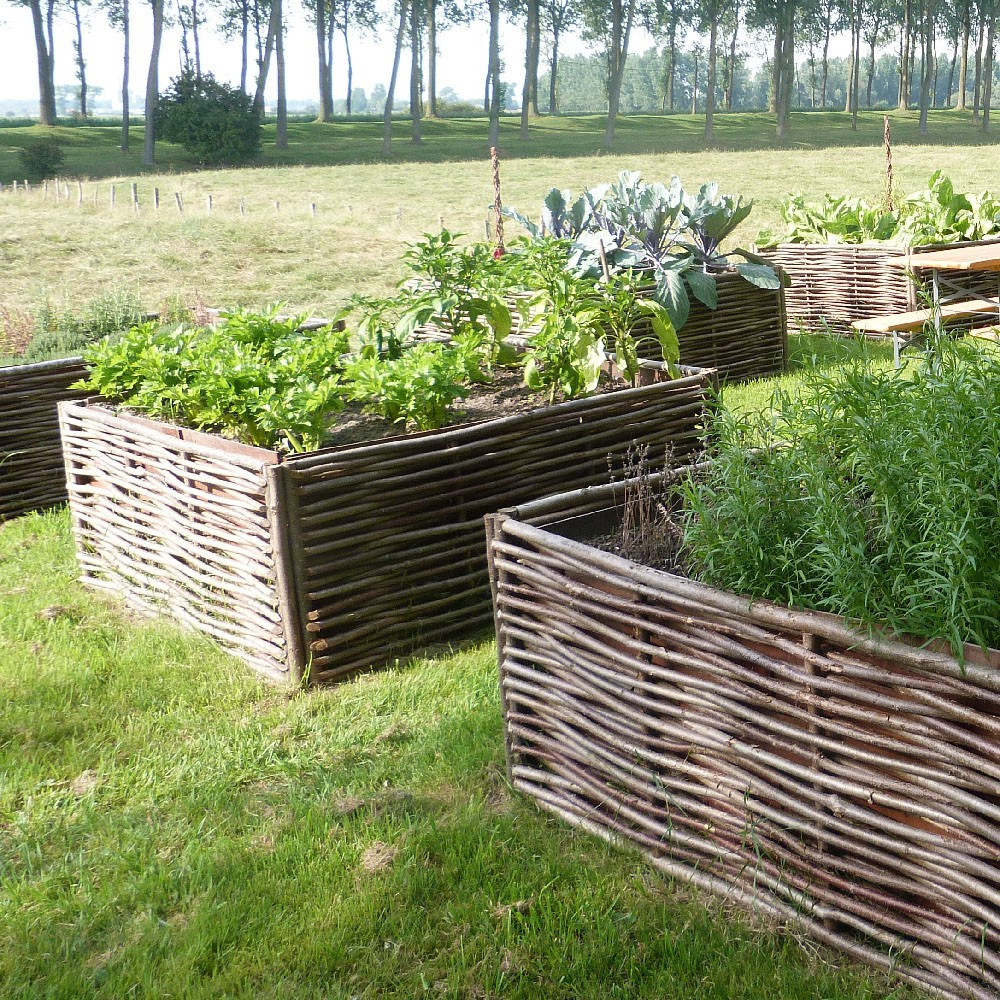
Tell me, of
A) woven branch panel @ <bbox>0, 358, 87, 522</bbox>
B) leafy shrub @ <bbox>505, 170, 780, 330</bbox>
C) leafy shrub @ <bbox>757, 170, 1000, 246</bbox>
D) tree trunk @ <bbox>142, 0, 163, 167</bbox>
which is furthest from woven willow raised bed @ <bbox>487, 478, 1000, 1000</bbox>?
tree trunk @ <bbox>142, 0, 163, 167</bbox>

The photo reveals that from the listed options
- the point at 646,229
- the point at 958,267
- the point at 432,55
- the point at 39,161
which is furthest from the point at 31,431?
the point at 432,55

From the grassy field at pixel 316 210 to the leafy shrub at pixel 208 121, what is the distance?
8.01 feet

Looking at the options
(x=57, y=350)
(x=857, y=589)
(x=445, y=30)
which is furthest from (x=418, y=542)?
(x=445, y=30)

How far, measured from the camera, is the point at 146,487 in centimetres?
455

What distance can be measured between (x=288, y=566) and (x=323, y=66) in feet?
160

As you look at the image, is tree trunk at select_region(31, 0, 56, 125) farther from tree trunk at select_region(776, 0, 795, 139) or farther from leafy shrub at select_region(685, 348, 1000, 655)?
leafy shrub at select_region(685, 348, 1000, 655)

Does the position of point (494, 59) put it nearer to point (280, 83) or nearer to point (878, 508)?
point (280, 83)

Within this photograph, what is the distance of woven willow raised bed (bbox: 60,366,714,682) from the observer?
3.85m

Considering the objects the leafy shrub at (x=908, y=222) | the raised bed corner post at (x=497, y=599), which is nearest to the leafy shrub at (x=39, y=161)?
the leafy shrub at (x=908, y=222)

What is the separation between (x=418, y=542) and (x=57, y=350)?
494 centimetres

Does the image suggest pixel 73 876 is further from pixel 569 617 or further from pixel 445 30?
pixel 445 30

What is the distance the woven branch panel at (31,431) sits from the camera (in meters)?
6.05

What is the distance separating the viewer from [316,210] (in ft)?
80.4

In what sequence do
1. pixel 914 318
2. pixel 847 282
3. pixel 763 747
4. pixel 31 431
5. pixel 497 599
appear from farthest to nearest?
pixel 847 282, pixel 914 318, pixel 31 431, pixel 497 599, pixel 763 747
